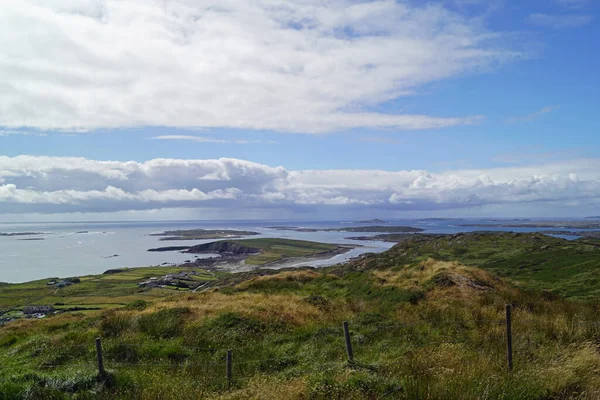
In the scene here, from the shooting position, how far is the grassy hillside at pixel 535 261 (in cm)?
3184

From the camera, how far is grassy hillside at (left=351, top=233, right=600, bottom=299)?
104 ft

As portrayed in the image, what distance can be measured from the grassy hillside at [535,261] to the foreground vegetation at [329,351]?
15020 mm

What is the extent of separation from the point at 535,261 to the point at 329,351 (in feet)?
159

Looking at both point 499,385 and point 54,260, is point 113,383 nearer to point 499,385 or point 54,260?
point 499,385

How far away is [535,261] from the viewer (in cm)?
4959

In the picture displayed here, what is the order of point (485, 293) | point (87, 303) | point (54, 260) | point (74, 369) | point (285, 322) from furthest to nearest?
point (54, 260) → point (87, 303) → point (485, 293) → point (285, 322) → point (74, 369)

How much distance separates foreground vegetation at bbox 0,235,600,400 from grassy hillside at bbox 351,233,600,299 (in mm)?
15020

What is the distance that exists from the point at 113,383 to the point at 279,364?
434 centimetres

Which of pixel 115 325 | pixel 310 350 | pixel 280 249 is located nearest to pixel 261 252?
pixel 280 249

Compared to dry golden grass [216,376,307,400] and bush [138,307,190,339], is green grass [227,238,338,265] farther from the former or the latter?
dry golden grass [216,376,307,400]

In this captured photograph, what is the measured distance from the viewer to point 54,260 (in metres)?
145

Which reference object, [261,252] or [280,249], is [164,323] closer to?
[261,252]

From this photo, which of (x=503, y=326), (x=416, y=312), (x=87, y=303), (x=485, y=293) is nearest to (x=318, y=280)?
(x=485, y=293)

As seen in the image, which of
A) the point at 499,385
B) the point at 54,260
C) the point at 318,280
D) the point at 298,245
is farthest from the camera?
the point at 298,245
